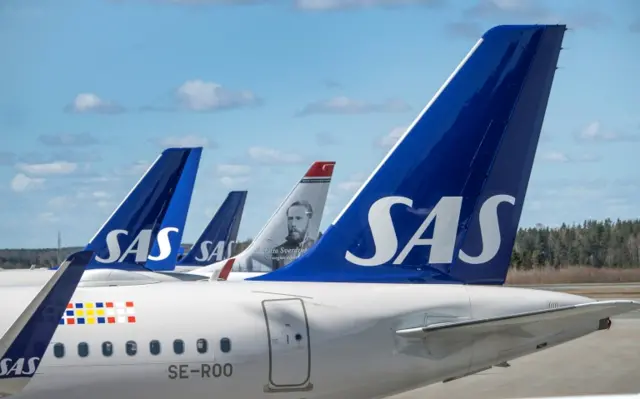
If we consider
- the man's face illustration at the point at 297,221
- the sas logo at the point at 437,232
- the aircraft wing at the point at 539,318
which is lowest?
the aircraft wing at the point at 539,318

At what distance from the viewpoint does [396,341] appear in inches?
595

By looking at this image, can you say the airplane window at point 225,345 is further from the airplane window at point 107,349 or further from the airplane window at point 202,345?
the airplane window at point 107,349

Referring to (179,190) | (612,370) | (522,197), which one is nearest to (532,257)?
(179,190)

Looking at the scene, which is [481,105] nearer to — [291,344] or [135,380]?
[291,344]

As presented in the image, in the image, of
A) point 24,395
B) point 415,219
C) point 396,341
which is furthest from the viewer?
point 415,219

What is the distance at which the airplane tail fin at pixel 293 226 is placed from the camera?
146ft

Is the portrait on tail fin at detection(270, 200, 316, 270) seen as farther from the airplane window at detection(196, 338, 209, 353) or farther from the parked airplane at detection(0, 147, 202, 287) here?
the airplane window at detection(196, 338, 209, 353)

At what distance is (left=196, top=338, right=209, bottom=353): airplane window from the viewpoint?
1439 cm

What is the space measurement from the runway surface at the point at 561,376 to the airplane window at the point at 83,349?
1206cm

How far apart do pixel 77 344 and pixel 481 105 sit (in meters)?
6.73

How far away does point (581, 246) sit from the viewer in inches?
4304

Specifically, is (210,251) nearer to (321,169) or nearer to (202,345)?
(321,169)

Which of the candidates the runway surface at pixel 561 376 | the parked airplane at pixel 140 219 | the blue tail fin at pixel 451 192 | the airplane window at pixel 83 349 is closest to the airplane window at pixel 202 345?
the airplane window at pixel 83 349

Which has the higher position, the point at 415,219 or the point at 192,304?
the point at 415,219
